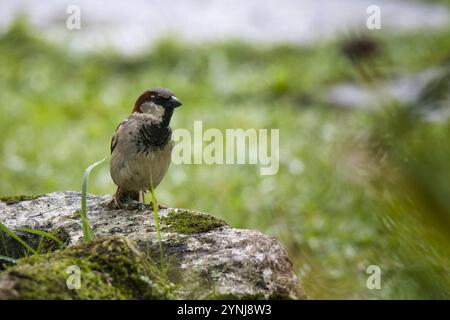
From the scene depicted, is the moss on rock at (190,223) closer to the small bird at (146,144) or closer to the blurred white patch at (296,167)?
the small bird at (146,144)

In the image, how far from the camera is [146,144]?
2676mm

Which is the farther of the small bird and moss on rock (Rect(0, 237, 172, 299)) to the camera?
the small bird

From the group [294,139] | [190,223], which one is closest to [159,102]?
[190,223]

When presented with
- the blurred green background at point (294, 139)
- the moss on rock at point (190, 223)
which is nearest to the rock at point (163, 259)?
the moss on rock at point (190, 223)

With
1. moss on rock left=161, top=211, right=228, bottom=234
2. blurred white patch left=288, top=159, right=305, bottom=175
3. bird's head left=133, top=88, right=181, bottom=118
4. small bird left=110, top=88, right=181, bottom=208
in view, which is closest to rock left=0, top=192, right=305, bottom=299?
moss on rock left=161, top=211, right=228, bottom=234

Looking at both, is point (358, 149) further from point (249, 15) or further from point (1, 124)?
point (249, 15)

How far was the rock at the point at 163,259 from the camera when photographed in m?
1.65

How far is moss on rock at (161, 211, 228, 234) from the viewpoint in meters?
2.12

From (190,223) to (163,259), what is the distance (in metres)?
0.25

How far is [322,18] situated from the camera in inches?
360

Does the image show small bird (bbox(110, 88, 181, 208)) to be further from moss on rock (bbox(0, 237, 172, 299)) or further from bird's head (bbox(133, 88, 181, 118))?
moss on rock (bbox(0, 237, 172, 299))

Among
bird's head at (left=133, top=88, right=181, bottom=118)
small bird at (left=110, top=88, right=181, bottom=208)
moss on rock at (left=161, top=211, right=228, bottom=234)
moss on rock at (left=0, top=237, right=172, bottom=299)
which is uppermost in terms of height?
bird's head at (left=133, top=88, right=181, bottom=118)

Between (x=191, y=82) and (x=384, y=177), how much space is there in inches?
274

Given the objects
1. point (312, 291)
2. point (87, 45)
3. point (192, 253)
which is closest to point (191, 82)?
point (87, 45)
